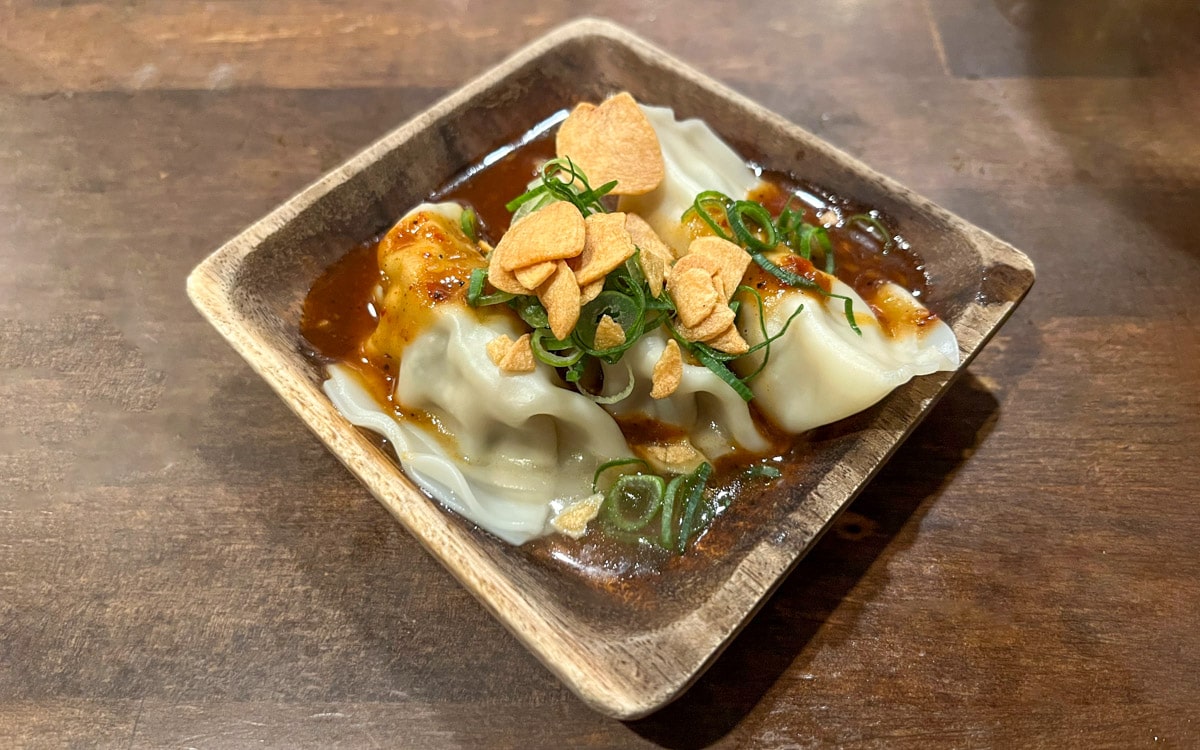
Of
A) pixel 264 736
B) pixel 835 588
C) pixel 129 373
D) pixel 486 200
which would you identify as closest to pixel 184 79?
pixel 129 373

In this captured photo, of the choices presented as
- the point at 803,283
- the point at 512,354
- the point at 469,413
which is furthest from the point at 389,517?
the point at 803,283

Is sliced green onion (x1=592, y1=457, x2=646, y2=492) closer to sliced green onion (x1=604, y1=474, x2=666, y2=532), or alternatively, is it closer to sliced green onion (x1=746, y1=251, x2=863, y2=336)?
sliced green onion (x1=604, y1=474, x2=666, y2=532)

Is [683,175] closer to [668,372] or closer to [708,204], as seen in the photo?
[708,204]

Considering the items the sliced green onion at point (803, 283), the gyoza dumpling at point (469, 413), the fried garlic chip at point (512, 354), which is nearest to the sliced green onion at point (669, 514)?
the gyoza dumpling at point (469, 413)

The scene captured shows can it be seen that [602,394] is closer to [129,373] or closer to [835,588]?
[835,588]

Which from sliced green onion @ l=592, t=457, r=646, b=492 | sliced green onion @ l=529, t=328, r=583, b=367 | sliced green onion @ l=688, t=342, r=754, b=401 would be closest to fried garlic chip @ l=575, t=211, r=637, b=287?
sliced green onion @ l=529, t=328, r=583, b=367

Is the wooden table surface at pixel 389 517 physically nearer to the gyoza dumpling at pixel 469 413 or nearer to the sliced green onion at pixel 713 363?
the gyoza dumpling at pixel 469 413
